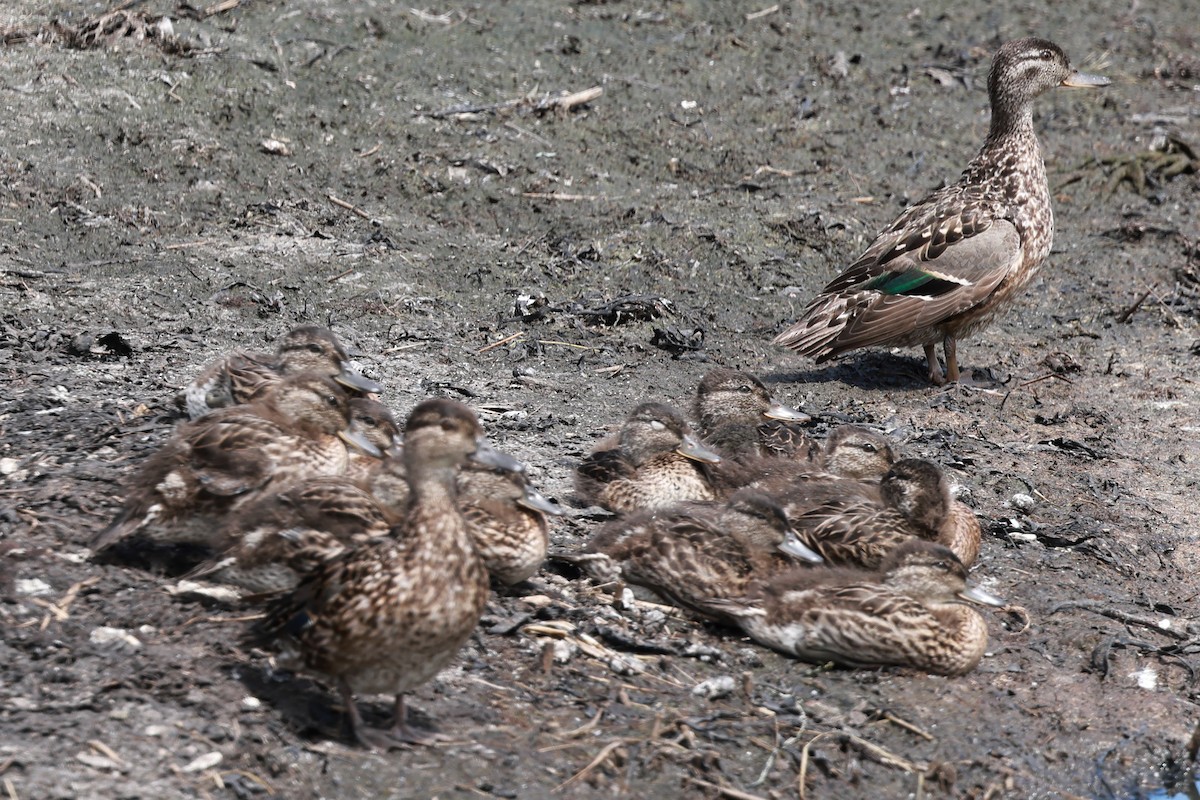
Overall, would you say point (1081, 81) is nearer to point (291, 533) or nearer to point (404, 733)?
point (291, 533)

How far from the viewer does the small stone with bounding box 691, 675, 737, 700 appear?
5359mm

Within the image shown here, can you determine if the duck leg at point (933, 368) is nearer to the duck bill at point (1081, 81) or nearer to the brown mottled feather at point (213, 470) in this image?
the duck bill at point (1081, 81)

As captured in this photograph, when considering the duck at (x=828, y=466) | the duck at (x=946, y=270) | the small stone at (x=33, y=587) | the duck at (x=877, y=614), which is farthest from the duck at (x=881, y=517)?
the small stone at (x=33, y=587)

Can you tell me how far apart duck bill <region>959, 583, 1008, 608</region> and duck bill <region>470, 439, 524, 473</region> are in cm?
193

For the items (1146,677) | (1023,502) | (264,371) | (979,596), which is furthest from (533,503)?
(1023,502)

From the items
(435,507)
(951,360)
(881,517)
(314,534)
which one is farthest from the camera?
(951,360)

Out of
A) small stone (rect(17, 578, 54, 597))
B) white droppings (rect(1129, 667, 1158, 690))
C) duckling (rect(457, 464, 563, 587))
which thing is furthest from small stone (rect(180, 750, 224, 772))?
white droppings (rect(1129, 667, 1158, 690))

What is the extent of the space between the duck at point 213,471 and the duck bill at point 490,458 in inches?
39.8

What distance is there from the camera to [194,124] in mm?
10852

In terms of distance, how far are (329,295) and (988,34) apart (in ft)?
28.2

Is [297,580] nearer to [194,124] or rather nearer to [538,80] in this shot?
[194,124]

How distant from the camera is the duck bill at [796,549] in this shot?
6.03m

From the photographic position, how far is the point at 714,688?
5.38 m

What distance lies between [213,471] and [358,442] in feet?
2.49
